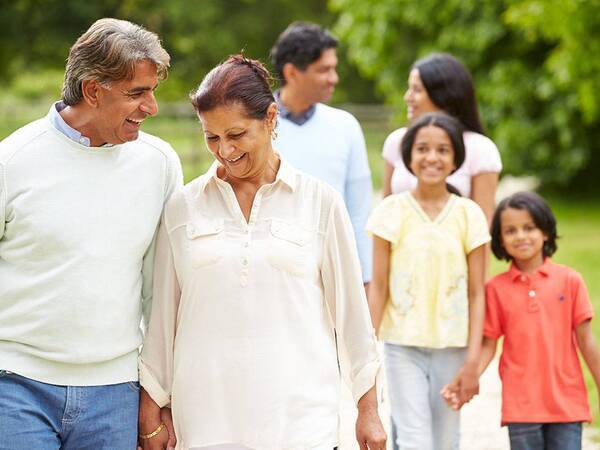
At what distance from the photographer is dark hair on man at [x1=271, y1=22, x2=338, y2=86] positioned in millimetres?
6176

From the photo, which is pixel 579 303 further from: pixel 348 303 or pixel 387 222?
pixel 348 303

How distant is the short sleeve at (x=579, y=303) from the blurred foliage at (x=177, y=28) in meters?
34.2

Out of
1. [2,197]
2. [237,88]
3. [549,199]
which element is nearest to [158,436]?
[2,197]

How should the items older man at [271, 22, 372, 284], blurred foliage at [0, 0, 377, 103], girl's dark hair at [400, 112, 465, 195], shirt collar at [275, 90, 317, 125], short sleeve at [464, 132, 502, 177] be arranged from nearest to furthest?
1. girl's dark hair at [400, 112, 465, 195]
2. short sleeve at [464, 132, 502, 177]
3. older man at [271, 22, 372, 284]
4. shirt collar at [275, 90, 317, 125]
5. blurred foliage at [0, 0, 377, 103]

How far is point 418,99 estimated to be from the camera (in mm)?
5887

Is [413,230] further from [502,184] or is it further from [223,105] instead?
[502,184]

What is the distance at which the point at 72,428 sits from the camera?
3.52 meters

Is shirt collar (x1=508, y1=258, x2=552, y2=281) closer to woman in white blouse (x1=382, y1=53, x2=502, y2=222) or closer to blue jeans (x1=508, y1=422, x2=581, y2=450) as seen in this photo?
woman in white blouse (x1=382, y1=53, x2=502, y2=222)

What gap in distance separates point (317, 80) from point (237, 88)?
2654 millimetres

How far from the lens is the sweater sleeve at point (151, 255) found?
3.74 m

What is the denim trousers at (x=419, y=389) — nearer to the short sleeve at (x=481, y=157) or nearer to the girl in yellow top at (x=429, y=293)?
the girl in yellow top at (x=429, y=293)

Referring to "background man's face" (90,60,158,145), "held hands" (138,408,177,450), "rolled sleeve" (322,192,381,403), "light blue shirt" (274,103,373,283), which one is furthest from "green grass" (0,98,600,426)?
"background man's face" (90,60,158,145)

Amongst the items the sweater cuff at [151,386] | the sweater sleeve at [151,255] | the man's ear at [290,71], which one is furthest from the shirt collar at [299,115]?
the sweater cuff at [151,386]

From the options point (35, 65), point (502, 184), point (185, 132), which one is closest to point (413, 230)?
point (502, 184)
